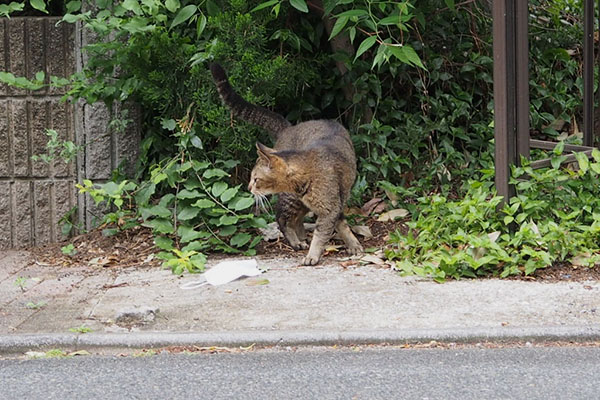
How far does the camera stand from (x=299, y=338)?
5.05m

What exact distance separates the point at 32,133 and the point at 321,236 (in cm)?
310

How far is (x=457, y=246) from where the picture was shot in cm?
678

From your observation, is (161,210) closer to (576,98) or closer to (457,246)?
(457,246)

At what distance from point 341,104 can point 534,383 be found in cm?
513

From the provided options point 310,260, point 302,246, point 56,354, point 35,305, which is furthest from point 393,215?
point 56,354

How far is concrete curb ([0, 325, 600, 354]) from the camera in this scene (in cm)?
503

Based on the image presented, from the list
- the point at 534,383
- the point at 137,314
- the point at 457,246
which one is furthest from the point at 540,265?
the point at 137,314

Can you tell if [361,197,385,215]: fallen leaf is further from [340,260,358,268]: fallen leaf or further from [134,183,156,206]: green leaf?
[134,183,156,206]: green leaf

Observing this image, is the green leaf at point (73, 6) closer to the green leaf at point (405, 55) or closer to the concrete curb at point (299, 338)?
the green leaf at point (405, 55)

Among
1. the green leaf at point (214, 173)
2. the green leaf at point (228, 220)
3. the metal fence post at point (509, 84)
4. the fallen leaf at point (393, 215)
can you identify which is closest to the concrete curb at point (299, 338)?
the metal fence post at point (509, 84)

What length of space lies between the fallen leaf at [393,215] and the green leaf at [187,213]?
66.6 inches

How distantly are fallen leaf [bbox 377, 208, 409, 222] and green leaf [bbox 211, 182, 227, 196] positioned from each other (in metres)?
1.49

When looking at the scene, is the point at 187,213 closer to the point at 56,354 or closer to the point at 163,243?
the point at 163,243

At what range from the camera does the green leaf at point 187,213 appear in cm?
753
